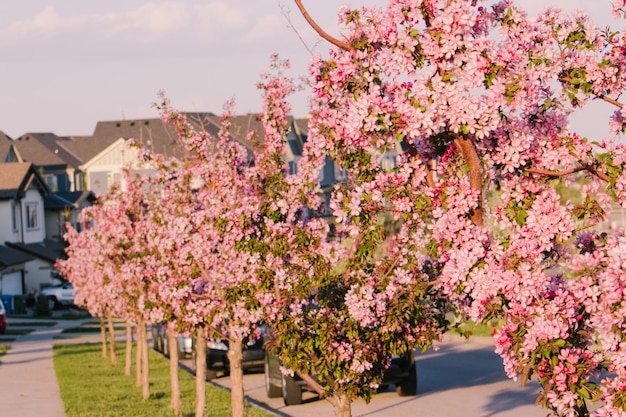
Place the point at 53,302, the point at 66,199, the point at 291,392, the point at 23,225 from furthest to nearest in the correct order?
1. the point at 66,199
2. the point at 23,225
3. the point at 53,302
4. the point at 291,392

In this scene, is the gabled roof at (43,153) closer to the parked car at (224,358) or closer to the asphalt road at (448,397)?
the parked car at (224,358)

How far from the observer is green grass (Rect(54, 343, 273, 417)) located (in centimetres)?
1986

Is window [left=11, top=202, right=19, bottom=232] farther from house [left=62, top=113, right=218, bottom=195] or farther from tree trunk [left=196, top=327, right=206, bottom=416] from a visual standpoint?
tree trunk [left=196, top=327, right=206, bottom=416]

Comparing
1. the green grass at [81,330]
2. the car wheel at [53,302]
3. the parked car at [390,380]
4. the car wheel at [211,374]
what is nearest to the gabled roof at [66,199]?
the car wheel at [53,302]

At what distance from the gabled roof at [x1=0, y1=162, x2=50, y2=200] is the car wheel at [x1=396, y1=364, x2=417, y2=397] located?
144 ft

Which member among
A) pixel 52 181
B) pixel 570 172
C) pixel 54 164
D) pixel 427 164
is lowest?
pixel 570 172

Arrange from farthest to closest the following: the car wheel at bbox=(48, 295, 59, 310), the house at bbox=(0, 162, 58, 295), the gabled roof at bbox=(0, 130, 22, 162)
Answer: the gabled roof at bbox=(0, 130, 22, 162) → the car wheel at bbox=(48, 295, 59, 310) → the house at bbox=(0, 162, 58, 295)

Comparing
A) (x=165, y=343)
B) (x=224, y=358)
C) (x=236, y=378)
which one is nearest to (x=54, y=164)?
(x=165, y=343)

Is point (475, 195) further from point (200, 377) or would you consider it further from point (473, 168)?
point (200, 377)

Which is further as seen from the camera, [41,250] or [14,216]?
[41,250]

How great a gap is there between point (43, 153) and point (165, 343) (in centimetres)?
5915

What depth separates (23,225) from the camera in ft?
211

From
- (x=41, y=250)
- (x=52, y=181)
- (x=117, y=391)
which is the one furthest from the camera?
(x=52, y=181)

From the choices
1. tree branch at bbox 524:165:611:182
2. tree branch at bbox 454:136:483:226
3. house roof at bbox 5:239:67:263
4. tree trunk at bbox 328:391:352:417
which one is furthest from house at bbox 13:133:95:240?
tree branch at bbox 524:165:611:182
